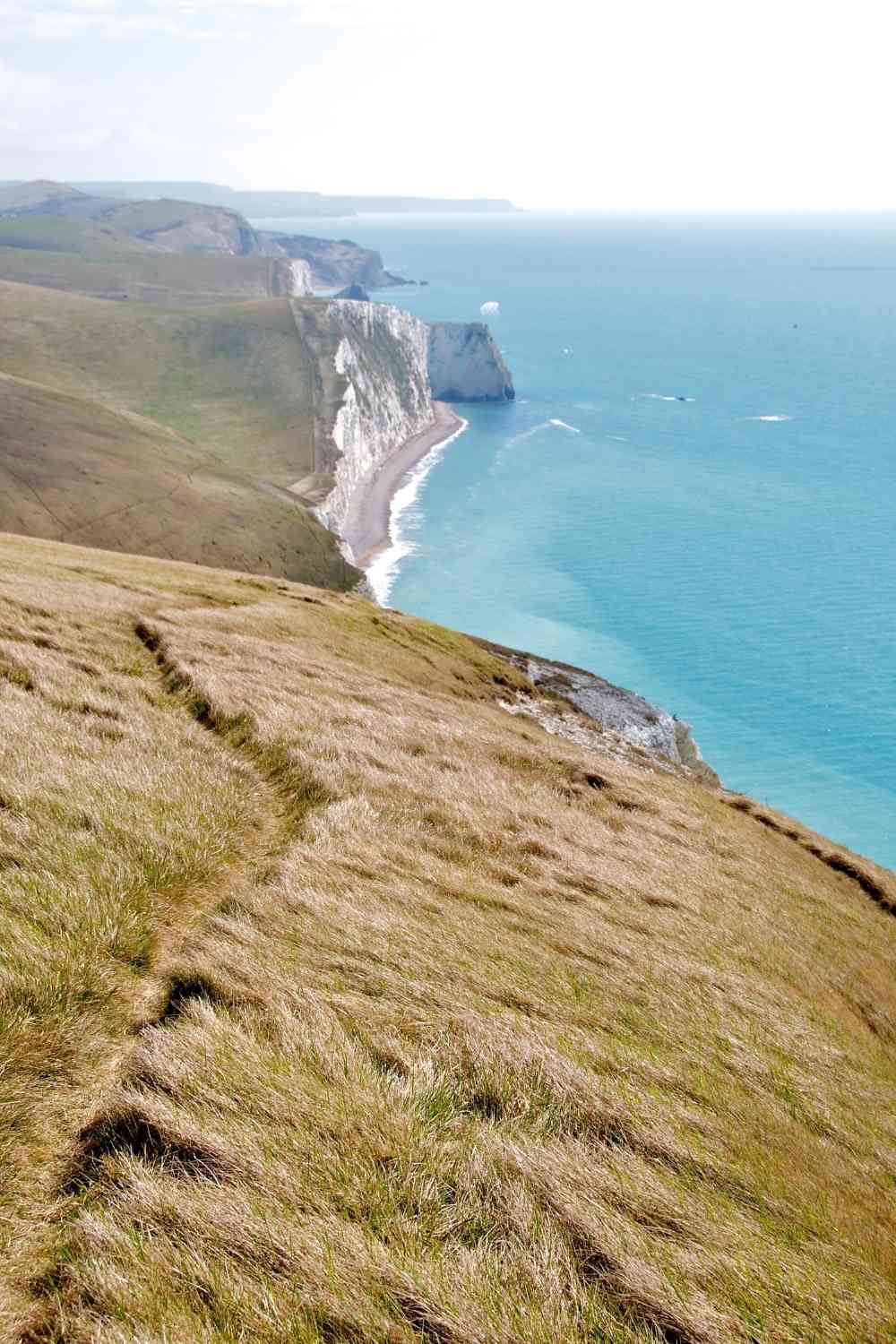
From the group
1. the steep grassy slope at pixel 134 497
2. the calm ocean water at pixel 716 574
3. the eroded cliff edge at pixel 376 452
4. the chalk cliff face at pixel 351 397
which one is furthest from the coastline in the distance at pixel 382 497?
the steep grassy slope at pixel 134 497

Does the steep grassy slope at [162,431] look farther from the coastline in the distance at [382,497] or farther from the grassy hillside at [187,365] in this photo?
the coastline in the distance at [382,497]

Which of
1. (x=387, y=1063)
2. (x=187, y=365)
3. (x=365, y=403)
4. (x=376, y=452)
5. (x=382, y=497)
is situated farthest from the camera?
(x=365, y=403)

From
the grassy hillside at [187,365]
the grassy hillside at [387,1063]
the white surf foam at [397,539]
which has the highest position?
the grassy hillside at [187,365]

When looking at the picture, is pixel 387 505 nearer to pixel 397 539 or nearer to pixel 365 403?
pixel 397 539

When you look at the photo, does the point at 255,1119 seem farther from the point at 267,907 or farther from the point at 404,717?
the point at 404,717

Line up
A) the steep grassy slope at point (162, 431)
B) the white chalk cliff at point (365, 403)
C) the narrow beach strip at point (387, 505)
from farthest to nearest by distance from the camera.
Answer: the white chalk cliff at point (365, 403), the narrow beach strip at point (387, 505), the steep grassy slope at point (162, 431)

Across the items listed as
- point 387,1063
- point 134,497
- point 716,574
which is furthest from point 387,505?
point 387,1063

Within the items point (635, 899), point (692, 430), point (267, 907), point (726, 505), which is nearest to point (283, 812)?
point (267, 907)
